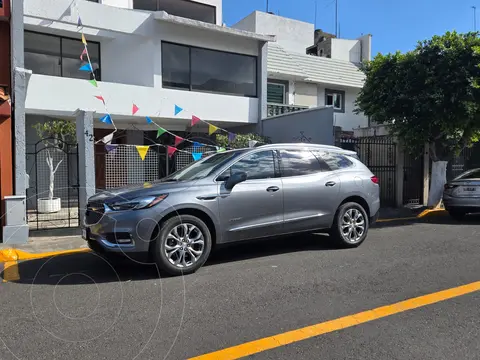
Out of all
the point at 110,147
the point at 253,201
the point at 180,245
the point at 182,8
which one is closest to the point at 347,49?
the point at 182,8

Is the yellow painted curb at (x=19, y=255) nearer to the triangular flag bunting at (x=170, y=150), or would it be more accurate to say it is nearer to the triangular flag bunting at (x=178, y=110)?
the triangular flag bunting at (x=170, y=150)

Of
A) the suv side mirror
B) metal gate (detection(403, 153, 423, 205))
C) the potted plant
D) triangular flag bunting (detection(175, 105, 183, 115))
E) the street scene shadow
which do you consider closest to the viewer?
the street scene shadow

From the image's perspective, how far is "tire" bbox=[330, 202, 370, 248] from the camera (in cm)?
676

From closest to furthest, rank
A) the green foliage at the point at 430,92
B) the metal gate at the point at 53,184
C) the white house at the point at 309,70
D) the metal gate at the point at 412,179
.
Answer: the green foliage at the point at 430,92 → the metal gate at the point at 53,184 → the metal gate at the point at 412,179 → the white house at the point at 309,70

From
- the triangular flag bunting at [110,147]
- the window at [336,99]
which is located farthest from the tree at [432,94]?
the window at [336,99]

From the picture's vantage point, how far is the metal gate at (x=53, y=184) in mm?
10133

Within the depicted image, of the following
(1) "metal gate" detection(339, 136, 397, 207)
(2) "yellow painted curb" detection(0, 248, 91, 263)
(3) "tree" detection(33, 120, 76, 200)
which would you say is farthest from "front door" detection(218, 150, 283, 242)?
(1) "metal gate" detection(339, 136, 397, 207)

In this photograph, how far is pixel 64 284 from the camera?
16.8 feet

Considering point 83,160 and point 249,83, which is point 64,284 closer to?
point 83,160

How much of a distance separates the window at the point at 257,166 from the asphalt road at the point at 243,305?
129 cm

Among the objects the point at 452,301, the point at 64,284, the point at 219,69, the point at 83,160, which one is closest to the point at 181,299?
the point at 64,284

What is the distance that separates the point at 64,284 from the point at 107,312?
1.28 m

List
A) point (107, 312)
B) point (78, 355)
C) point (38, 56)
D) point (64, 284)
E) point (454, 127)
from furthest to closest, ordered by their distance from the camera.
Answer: point (38, 56), point (454, 127), point (64, 284), point (107, 312), point (78, 355)

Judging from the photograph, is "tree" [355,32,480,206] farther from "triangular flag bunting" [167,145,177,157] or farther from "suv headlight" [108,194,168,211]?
"suv headlight" [108,194,168,211]
